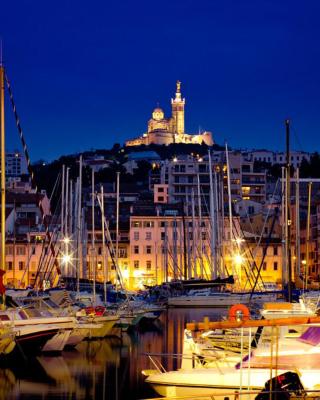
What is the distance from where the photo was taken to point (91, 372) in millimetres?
30234

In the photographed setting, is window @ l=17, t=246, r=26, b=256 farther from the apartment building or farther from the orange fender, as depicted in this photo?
the orange fender

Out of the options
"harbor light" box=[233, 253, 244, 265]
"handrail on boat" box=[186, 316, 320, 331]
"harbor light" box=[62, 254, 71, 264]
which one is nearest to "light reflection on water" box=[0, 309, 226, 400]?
"handrail on boat" box=[186, 316, 320, 331]

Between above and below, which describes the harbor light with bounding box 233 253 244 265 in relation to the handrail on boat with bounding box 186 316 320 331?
below

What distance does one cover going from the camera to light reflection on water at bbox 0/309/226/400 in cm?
2614

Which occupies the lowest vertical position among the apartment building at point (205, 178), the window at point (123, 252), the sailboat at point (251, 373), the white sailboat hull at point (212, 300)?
the white sailboat hull at point (212, 300)

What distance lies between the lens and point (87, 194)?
137875mm

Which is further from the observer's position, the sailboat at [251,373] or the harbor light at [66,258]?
the harbor light at [66,258]

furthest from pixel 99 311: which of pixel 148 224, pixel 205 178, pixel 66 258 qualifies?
pixel 205 178

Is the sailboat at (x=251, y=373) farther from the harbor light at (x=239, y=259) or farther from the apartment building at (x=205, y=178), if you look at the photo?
the apartment building at (x=205, y=178)

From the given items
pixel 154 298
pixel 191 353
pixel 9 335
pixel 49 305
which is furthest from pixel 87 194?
pixel 191 353

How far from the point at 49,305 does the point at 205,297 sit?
3017 centimetres

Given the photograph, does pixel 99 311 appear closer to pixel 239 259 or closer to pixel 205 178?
pixel 239 259

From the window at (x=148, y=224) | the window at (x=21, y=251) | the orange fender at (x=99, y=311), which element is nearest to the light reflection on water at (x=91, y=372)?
the orange fender at (x=99, y=311)

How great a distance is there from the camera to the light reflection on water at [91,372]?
85.8ft
